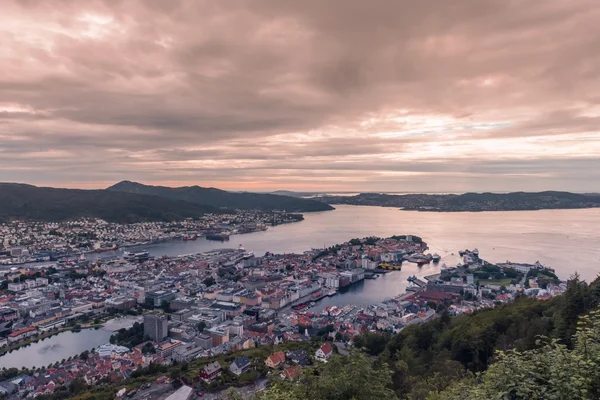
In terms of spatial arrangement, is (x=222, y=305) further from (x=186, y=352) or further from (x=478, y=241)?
(x=478, y=241)

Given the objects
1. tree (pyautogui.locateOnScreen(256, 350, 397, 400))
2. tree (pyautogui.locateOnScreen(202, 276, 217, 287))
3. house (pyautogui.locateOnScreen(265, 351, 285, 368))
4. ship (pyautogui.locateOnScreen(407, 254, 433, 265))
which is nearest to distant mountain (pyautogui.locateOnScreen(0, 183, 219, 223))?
tree (pyautogui.locateOnScreen(202, 276, 217, 287))

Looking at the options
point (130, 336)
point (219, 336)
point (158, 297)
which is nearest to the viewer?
point (219, 336)

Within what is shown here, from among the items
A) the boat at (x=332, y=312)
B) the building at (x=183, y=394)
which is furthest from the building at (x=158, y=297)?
the building at (x=183, y=394)

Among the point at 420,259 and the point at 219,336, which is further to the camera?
the point at 420,259

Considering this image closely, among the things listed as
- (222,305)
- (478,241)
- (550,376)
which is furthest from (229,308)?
(478,241)

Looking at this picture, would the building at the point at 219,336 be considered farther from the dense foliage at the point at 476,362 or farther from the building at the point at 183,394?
the building at the point at 183,394

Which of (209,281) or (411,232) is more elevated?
(411,232)

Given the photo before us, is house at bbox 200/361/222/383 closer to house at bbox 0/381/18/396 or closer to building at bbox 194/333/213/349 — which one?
building at bbox 194/333/213/349
